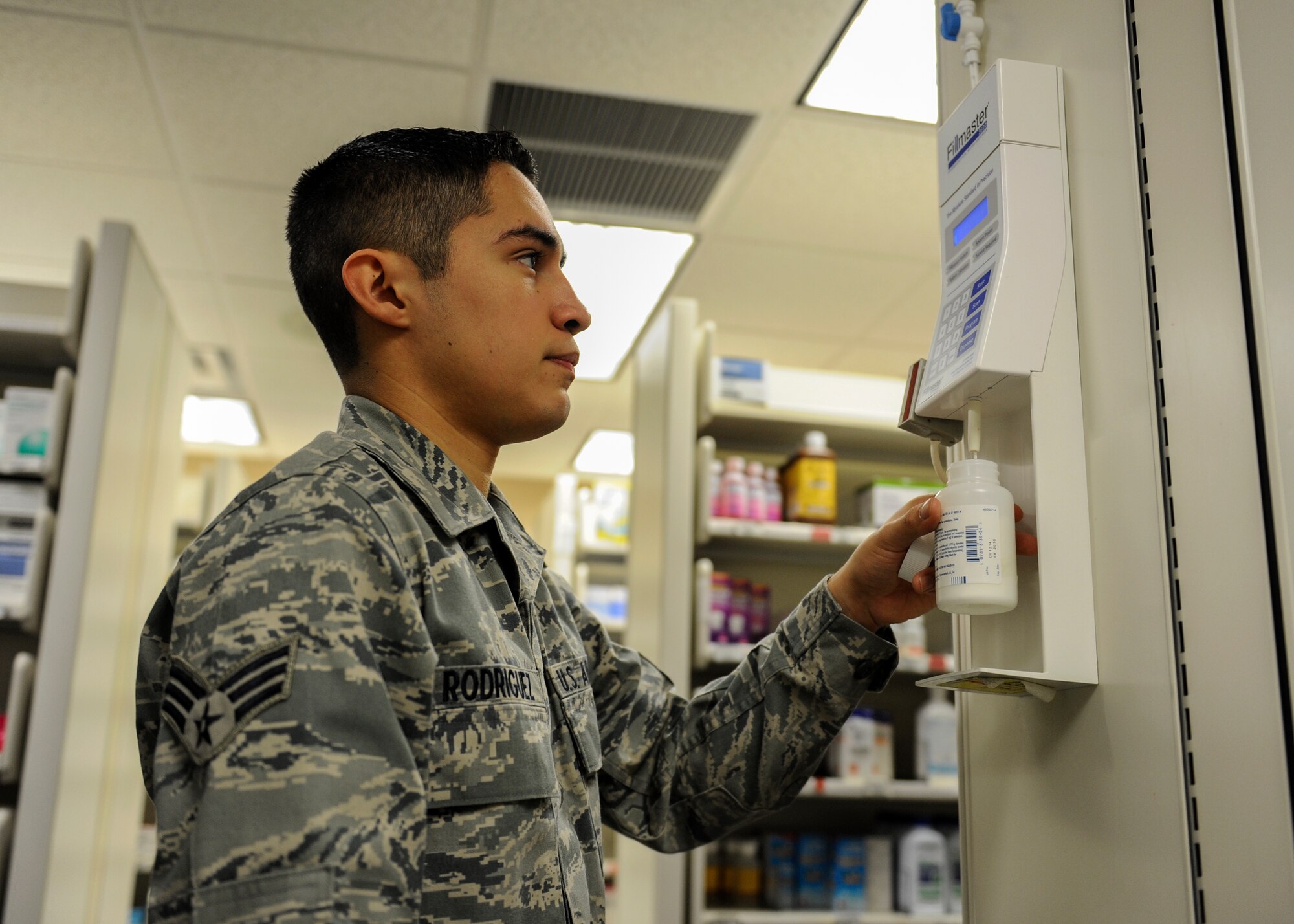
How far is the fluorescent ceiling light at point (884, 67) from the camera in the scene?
2.97 meters

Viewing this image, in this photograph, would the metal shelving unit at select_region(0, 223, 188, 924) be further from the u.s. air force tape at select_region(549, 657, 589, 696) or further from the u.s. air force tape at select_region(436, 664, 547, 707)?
the u.s. air force tape at select_region(436, 664, 547, 707)

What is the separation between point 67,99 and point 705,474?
238 centimetres

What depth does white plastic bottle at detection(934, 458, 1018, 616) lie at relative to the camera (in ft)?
3.18

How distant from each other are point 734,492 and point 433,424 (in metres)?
2.13

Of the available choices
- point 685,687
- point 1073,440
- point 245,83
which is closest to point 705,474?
point 685,687

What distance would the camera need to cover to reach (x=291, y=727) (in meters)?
0.83

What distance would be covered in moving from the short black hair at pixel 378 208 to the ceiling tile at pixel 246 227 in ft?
8.54

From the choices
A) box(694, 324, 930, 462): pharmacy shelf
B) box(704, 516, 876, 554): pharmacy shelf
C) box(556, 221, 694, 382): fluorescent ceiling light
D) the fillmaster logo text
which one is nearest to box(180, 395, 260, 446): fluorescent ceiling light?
box(556, 221, 694, 382): fluorescent ceiling light

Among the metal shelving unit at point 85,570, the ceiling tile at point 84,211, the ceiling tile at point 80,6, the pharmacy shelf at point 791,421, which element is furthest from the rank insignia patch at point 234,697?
the ceiling tile at point 84,211

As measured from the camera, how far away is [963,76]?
1347 mm

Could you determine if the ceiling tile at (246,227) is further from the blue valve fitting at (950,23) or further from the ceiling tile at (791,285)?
the blue valve fitting at (950,23)

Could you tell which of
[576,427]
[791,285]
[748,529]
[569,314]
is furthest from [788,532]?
[576,427]

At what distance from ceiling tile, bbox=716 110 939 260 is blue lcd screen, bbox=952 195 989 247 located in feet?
8.05

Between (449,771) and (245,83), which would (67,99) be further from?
(449,771)
